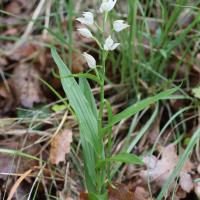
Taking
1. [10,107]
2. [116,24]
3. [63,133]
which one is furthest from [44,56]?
[116,24]

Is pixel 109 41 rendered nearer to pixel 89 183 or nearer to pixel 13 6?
pixel 89 183

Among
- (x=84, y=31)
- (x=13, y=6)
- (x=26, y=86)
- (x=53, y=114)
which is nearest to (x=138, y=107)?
(x=84, y=31)

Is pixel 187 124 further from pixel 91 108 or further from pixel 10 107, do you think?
pixel 10 107

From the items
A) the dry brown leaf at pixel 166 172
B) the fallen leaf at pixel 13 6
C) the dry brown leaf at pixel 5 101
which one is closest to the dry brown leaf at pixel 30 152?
the dry brown leaf at pixel 5 101

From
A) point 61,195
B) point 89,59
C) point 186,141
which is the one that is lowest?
point 61,195

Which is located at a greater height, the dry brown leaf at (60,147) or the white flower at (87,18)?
the white flower at (87,18)

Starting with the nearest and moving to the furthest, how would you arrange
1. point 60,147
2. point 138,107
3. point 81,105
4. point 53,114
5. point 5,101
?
point 138,107
point 81,105
point 60,147
point 53,114
point 5,101

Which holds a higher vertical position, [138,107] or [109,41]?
[109,41]

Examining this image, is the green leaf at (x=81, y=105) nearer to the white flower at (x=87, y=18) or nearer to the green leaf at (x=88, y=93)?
the green leaf at (x=88, y=93)
